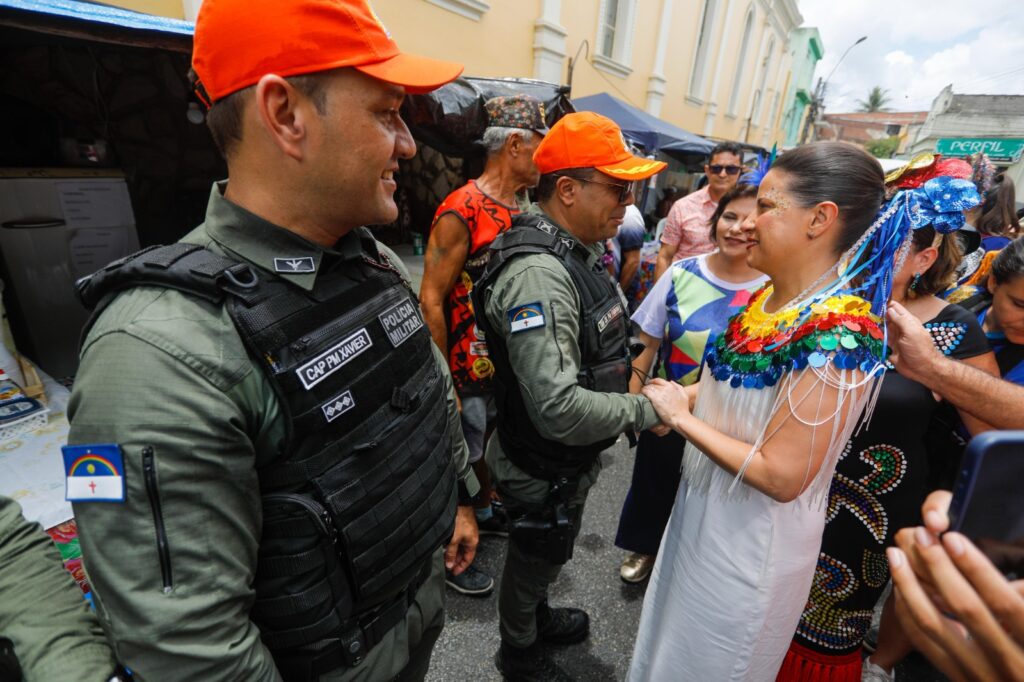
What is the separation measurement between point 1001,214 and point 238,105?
5.32 metres

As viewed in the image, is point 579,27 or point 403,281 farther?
point 579,27

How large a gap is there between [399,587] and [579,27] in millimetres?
8623

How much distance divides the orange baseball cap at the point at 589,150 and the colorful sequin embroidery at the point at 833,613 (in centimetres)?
174

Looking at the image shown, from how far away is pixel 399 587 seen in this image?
1140 mm

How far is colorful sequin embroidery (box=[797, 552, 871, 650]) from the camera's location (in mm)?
1820

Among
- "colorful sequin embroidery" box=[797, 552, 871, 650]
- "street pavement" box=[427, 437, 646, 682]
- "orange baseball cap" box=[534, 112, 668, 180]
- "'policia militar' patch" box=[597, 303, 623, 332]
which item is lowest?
"street pavement" box=[427, 437, 646, 682]

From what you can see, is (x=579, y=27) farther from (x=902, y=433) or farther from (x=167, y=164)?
(x=902, y=433)

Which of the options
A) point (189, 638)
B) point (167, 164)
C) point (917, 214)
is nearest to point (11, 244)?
point (167, 164)

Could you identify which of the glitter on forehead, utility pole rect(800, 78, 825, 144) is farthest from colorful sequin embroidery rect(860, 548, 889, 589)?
utility pole rect(800, 78, 825, 144)

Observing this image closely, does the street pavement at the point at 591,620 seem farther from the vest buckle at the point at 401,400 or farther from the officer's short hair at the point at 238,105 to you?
the officer's short hair at the point at 238,105

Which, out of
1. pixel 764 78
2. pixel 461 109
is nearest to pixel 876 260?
pixel 461 109

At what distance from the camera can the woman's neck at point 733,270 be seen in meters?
2.28

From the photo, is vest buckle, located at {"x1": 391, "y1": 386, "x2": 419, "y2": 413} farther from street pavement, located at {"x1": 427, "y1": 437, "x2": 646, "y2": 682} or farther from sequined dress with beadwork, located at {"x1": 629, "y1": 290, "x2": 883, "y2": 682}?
street pavement, located at {"x1": 427, "y1": 437, "x2": 646, "y2": 682}

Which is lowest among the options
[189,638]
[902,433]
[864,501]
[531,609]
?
[531,609]
